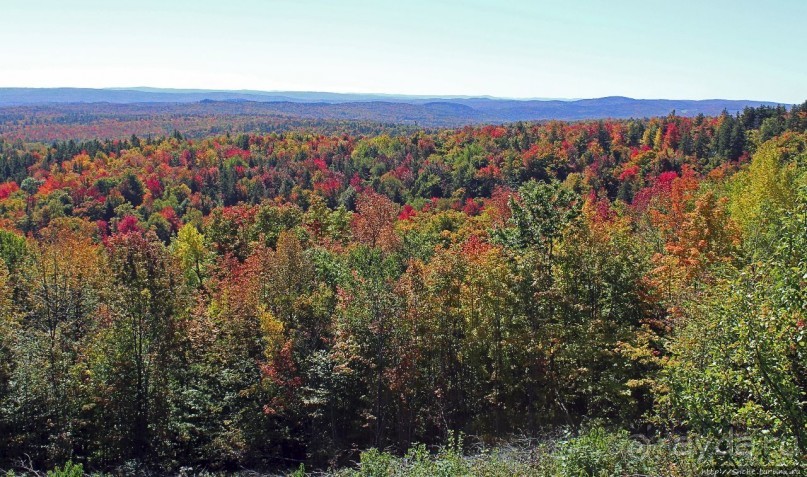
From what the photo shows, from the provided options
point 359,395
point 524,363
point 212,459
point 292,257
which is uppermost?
point 292,257

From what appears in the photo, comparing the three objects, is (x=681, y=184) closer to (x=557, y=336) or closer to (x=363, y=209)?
(x=363, y=209)

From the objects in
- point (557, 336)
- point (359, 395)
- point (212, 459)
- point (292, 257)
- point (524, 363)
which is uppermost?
point (292, 257)

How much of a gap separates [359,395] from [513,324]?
26.4ft

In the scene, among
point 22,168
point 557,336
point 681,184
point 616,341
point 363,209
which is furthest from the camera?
point 22,168

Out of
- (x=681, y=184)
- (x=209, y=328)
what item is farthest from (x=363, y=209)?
(x=681, y=184)

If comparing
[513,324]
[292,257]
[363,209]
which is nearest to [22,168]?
[363,209]

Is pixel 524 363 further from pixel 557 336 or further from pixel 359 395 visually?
pixel 359 395

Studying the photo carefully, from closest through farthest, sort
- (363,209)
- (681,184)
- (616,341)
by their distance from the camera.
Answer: (616,341), (363,209), (681,184)

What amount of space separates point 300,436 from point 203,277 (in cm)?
2791

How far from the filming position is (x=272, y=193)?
121938 mm

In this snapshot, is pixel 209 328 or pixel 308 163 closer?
pixel 209 328

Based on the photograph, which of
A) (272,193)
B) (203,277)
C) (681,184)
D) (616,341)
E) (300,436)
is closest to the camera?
(616,341)

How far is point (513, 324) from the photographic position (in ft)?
87.1

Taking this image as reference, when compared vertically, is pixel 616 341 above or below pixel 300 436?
above
